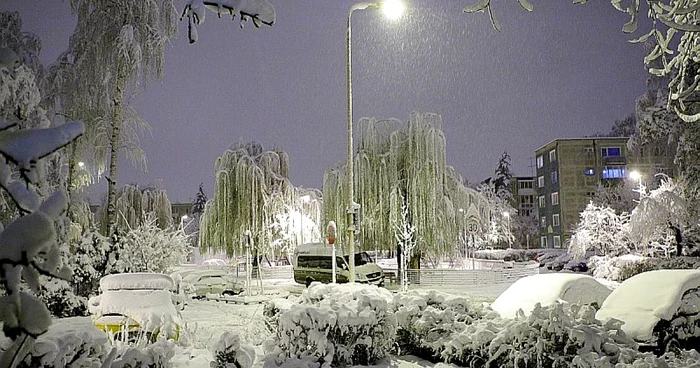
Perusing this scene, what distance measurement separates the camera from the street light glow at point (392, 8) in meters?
12.1

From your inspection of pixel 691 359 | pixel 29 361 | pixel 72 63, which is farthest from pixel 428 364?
pixel 72 63

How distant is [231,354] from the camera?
16.6 ft

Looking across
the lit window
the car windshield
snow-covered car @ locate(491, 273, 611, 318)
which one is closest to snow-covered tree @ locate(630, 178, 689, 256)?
the car windshield

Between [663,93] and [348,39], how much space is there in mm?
16416

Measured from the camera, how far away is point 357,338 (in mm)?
7598

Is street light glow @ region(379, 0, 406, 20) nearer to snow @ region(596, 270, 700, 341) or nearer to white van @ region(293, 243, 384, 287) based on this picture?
snow @ region(596, 270, 700, 341)

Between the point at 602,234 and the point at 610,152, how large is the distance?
85.1ft

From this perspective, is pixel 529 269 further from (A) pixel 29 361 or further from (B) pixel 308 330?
(A) pixel 29 361

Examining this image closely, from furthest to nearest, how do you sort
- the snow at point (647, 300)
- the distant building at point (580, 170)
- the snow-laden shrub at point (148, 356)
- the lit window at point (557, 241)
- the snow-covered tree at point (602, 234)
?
1. the lit window at point (557, 241)
2. the distant building at point (580, 170)
3. the snow-covered tree at point (602, 234)
4. the snow at point (647, 300)
5. the snow-laden shrub at point (148, 356)

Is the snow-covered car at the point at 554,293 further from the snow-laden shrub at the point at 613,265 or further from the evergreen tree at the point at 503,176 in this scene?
the evergreen tree at the point at 503,176

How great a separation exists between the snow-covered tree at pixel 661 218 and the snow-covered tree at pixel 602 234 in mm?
2756

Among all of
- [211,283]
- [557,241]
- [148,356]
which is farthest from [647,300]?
[557,241]

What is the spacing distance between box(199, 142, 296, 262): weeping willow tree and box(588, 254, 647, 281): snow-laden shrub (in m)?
14.6

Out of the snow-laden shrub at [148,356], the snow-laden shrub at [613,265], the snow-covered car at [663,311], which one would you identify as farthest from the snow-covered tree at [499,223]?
the snow-laden shrub at [148,356]
